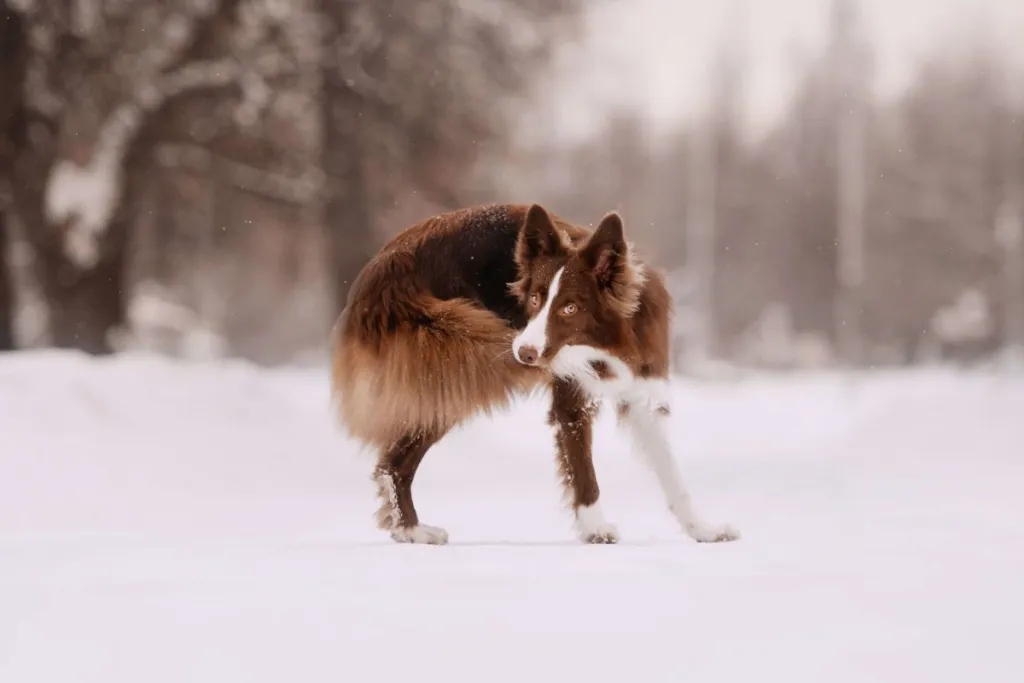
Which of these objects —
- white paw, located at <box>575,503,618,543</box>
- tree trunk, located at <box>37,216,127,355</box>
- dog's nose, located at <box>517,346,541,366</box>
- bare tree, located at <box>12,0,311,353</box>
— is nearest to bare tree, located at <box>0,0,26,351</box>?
bare tree, located at <box>12,0,311,353</box>

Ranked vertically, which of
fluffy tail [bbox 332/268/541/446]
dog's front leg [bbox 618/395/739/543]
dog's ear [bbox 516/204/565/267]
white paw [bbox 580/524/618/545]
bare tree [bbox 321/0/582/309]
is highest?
bare tree [bbox 321/0/582/309]

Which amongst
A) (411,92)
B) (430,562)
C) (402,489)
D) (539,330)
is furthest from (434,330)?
(411,92)

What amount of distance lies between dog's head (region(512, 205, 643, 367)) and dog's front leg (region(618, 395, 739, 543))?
0.51m

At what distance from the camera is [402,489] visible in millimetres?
5875

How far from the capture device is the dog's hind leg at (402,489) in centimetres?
583

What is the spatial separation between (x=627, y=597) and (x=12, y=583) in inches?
95.4

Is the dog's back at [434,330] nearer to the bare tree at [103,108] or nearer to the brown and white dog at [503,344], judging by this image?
the brown and white dog at [503,344]

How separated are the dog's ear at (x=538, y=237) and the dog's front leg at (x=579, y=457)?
65cm

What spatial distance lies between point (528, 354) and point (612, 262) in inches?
27.1

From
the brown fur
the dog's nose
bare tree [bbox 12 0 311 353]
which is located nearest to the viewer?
the dog's nose

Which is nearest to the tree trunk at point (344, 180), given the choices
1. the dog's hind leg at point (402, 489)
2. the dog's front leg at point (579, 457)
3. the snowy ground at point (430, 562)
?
the snowy ground at point (430, 562)

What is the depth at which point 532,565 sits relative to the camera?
481cm

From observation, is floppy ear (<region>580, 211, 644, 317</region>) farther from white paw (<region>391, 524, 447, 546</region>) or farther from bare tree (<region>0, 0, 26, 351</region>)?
bare tree (<region>0, 0, 26, 351</region>)

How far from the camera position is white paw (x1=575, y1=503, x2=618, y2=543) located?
5684mm
